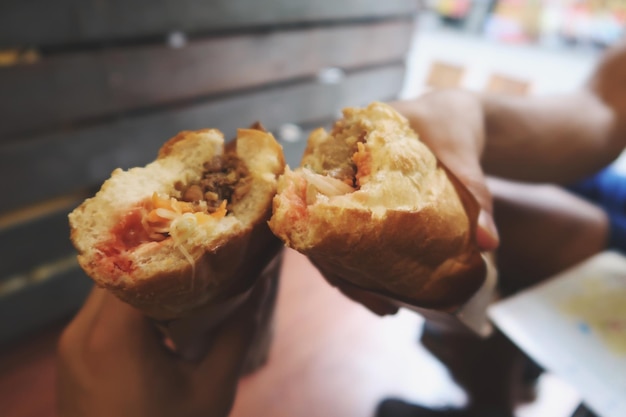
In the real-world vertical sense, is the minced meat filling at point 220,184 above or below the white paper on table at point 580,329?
above

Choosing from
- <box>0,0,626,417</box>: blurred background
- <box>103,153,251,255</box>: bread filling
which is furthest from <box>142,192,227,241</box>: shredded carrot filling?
<box>0,0,626,417</box>: blurred background

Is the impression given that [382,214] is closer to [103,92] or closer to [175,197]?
[175,197]

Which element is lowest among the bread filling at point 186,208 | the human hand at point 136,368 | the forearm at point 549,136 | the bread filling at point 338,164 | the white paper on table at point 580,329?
the white paper on table at point 580,329

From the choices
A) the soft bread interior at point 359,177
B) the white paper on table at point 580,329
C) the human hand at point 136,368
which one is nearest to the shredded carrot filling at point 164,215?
the soft bread interior at point 359,177

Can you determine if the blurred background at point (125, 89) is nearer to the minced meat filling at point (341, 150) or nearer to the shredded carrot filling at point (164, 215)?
the minced meat filling at point (341, 150)

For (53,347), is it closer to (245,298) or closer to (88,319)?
(88,319)
